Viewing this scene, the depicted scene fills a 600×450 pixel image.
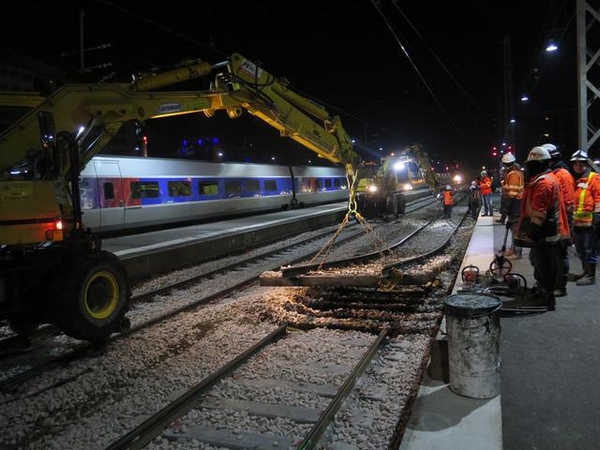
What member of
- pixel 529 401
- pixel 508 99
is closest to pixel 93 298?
pixel 529 401

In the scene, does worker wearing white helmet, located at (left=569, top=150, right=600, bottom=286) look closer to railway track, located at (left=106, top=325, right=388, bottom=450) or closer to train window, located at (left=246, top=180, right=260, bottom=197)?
railway track, located at (left=106, top=325, right=388, bottom=450)

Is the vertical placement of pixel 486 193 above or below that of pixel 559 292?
above

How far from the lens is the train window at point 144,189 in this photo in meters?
16.9

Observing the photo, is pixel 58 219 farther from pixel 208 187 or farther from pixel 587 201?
pixel 208 187

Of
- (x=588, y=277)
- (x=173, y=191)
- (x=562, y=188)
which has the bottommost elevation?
(x=588, y=277)

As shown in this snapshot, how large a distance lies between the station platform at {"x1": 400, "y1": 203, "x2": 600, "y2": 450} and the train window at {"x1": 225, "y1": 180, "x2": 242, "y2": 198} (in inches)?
721

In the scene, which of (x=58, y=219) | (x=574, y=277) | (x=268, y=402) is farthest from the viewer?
(x=574, y=277)

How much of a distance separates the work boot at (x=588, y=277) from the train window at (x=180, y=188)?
48.7ft

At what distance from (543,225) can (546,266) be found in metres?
0.53

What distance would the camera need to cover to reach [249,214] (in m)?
25.6

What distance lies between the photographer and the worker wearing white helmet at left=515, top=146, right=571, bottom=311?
5629mm

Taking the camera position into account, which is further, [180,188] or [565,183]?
[180,188]

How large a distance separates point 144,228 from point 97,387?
45.4 feet

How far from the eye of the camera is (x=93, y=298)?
6426 millimetres
